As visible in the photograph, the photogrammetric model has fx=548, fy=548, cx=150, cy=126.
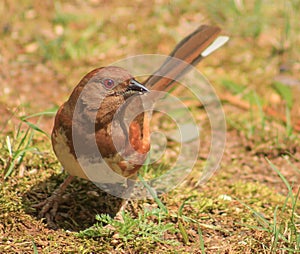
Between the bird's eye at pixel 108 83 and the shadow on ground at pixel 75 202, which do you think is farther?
the shadow on ground at pixel 75 202

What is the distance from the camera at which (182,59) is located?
4453 millimetres

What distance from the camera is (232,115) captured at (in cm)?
555

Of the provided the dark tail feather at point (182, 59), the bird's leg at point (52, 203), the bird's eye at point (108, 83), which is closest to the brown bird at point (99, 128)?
the bird's eye at point (108, 83)

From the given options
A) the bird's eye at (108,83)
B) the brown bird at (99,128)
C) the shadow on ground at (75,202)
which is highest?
the bird's eye at (108,83)

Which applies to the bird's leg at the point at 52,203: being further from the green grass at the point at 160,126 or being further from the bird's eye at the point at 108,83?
the bird's eye at the point at 108,83

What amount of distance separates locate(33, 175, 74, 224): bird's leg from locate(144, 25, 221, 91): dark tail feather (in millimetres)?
1021

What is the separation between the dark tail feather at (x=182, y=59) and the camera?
4324 mm

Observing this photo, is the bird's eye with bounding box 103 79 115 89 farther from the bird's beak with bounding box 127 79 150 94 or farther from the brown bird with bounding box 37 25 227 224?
the bird's beak with bounding box 127 79 150 94

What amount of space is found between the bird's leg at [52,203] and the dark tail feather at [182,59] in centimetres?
102

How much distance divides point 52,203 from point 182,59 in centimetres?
156

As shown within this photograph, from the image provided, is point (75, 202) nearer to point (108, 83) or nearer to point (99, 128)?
point (99, 128)

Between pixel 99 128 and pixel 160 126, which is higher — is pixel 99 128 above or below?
above

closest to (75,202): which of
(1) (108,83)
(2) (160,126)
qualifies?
(1) (108,83)

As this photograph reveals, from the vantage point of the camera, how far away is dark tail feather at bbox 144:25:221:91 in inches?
170
